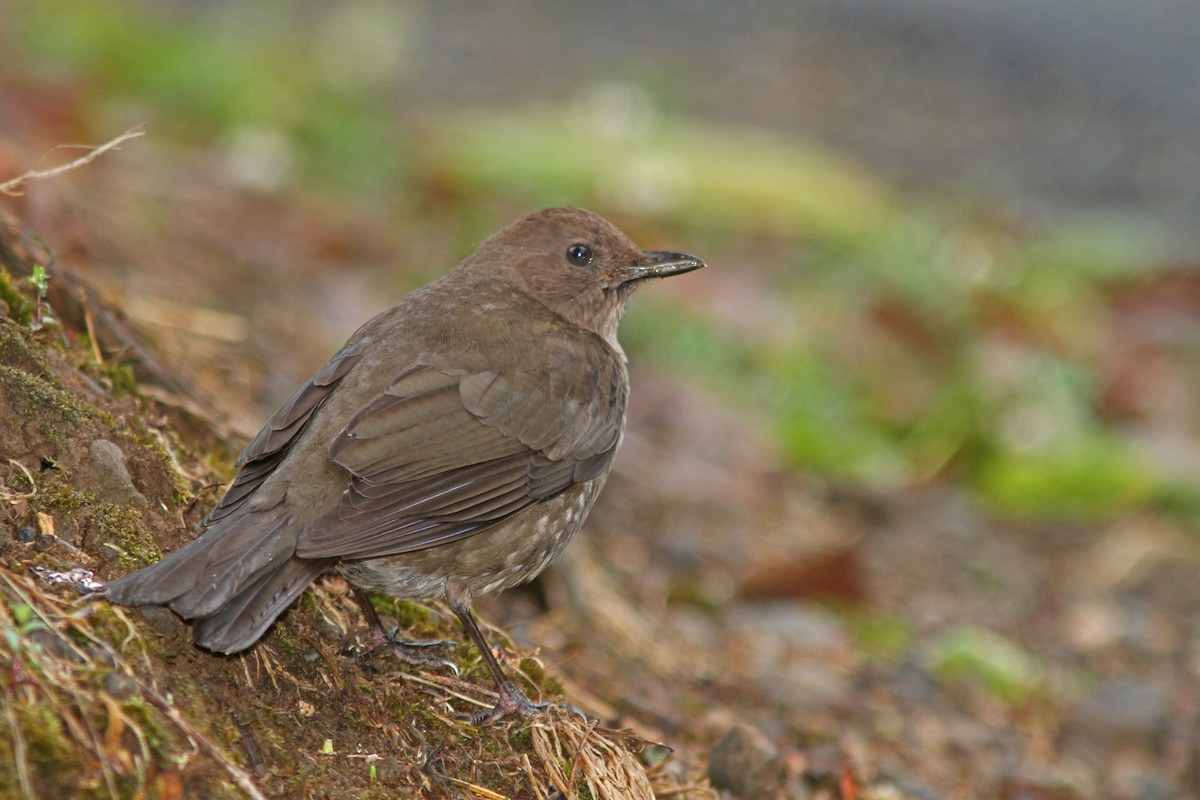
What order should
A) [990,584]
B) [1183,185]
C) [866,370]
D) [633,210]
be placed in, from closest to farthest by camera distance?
1. [990,584]
2. [866,370]
3. [633,210]
4. [1183,185]

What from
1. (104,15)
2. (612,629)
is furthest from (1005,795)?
(104,15)

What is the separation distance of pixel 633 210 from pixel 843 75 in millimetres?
6651

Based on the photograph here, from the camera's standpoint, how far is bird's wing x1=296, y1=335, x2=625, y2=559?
147 inches

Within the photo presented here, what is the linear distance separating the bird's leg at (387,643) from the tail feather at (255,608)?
0.34m

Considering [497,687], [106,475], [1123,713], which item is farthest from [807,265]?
[106,475]

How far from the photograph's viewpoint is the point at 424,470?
3.94 meters

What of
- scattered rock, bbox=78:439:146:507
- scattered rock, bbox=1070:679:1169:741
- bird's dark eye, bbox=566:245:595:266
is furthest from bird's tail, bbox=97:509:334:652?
scattered rock, bbox=1070:679:1169:741

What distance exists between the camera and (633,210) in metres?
9.85

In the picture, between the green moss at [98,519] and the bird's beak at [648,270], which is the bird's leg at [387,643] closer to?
the green moss at [98,519]

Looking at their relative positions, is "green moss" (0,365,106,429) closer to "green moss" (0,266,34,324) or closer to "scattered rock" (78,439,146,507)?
"scattered rock" (78,439,146,507)

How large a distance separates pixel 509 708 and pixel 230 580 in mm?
824

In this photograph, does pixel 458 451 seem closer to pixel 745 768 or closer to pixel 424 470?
pixel 424 470

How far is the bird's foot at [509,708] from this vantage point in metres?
3.66

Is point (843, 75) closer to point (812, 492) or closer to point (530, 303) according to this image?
point (812, 492)
